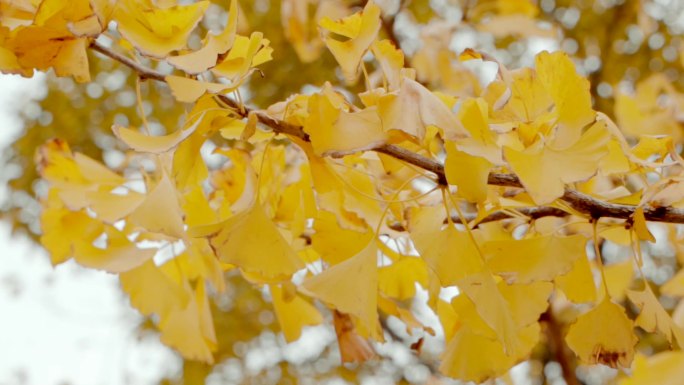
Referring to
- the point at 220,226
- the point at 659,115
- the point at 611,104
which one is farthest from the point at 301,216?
the point at 611,104

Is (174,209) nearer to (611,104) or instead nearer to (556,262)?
(556,262)

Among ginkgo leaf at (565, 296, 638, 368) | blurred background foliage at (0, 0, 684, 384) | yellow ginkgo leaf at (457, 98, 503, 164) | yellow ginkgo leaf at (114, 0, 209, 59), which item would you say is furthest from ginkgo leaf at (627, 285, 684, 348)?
blurred background foliage at (0, 0, 684, 384)

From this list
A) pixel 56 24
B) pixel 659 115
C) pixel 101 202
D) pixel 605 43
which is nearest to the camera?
pixel 56 24

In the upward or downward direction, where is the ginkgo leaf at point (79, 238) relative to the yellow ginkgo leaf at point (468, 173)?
downward

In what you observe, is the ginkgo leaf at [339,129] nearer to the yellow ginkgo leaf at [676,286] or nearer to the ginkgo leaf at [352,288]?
the ginkgo leaf at [352,288]

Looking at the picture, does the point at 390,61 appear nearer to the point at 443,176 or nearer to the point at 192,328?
the point at 443,176

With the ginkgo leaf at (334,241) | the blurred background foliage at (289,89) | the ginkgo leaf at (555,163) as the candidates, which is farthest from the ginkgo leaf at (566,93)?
the blurred background foliage at (289,89)

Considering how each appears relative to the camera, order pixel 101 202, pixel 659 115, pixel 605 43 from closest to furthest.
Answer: pixel 101 202 → pixel 659 115 → pixel 605 43
